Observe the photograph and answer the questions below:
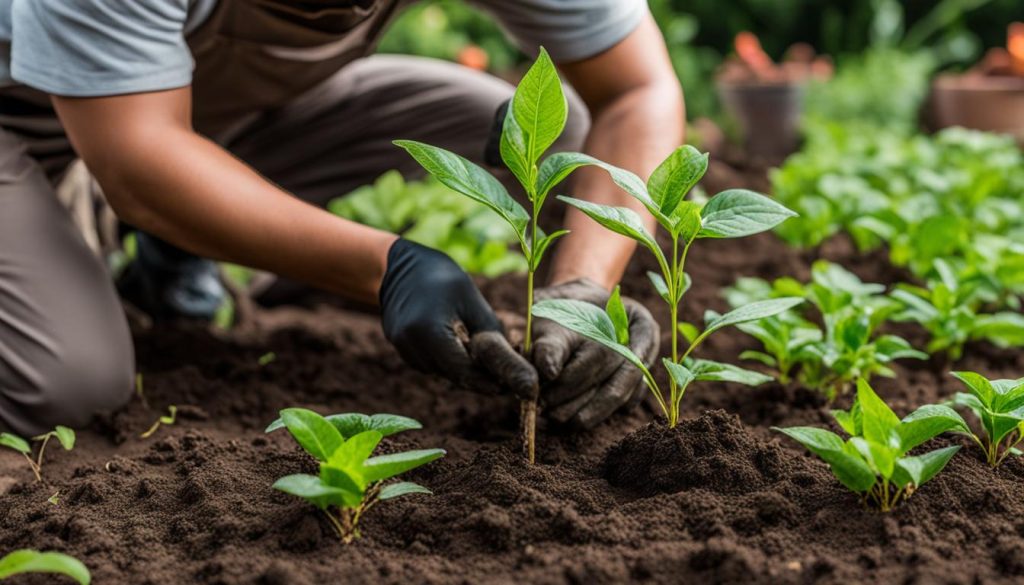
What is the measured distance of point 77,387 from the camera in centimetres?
215

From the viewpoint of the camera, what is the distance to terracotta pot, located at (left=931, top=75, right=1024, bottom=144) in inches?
189

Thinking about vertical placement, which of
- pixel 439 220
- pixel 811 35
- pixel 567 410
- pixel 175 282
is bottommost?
pixel 811 35

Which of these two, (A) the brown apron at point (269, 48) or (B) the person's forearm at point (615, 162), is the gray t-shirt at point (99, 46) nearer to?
(A) the brown apron at point (269, 48)

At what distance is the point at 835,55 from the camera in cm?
620

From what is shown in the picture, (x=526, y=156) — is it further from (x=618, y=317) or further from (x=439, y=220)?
(x=439, y=220)

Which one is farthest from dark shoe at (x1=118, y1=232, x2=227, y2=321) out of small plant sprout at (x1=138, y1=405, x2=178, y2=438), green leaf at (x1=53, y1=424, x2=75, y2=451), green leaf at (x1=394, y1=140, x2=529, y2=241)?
green leaf at (x1=394, y1=140, x2=529, y2=241)

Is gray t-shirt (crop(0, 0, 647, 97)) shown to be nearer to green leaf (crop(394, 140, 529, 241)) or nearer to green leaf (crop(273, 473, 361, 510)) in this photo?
green leaf (crop(394, 140, 529, 241))

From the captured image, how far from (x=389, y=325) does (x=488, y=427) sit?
254 millimetres

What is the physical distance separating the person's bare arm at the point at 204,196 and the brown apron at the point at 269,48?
0.90 ft

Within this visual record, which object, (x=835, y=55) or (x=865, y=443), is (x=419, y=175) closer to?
(x=865, y=443)

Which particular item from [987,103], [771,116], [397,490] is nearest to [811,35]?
[771,116]

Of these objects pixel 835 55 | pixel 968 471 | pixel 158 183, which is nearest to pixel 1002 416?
pixel 968 471

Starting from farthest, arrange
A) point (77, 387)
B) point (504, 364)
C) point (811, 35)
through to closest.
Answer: point (811, 35) → point (77, 387) → point (504, 364)

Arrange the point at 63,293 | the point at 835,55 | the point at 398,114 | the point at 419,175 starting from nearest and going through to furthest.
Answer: the point at 63,293, the point at 398,114, the point at 419,175, the point at 835,55
